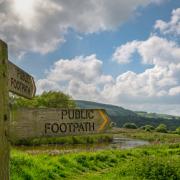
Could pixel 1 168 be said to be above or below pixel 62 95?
below

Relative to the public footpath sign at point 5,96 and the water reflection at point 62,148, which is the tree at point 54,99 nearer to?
the water reflection at point 62,148

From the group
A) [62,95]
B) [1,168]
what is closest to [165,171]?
[1,168]

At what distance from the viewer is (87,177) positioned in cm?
1634

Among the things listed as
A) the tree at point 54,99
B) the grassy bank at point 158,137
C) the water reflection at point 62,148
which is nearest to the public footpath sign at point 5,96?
the water reflection at point 62,148

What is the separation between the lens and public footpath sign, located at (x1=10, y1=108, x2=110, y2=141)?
16.0ft

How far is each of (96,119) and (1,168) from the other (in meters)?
1.38

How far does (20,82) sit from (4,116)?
78 centimetres

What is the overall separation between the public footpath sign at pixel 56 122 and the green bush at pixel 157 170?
31.1 ft

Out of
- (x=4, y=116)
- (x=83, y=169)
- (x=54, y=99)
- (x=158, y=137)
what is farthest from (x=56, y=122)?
(x=54, y=99)

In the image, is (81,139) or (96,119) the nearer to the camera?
(96,119)

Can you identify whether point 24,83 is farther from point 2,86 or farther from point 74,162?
point 74,162

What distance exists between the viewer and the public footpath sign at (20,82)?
4.91 metres

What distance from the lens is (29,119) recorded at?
4957 millimetres

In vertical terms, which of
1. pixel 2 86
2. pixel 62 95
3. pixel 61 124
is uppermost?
pixel 62 95
